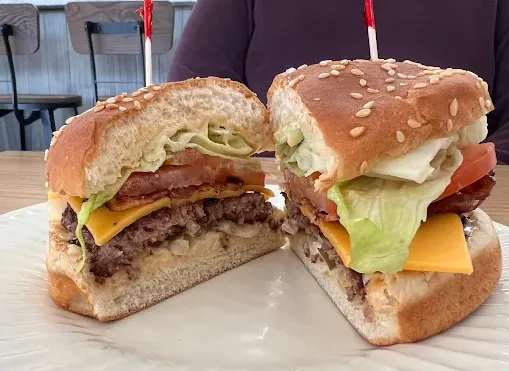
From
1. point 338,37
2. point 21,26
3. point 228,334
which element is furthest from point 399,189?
point 21,26

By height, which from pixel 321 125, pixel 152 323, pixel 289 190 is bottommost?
pixel 152 323

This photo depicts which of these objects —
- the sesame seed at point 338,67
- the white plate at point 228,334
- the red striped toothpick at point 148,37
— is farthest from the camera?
the red striped toothpick at point 148,37

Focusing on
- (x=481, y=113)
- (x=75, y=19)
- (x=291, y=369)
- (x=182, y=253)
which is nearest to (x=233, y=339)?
(x=291, y=369)

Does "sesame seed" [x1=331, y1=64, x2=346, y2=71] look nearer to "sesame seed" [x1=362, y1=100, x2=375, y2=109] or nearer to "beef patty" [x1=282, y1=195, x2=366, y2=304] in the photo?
"sesame seed" [x1=362, y1=100, x2=375, y2=109]

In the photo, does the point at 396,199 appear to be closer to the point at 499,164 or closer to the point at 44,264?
the point at 44,264

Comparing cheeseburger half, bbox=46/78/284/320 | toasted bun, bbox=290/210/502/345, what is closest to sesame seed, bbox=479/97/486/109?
toasted bun, bbox=290/210/502/345

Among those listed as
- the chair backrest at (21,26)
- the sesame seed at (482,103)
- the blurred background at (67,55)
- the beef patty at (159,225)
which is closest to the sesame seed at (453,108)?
the sesame seed at (482,103)

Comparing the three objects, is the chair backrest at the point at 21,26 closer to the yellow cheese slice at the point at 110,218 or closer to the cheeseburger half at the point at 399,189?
the yellow cheese slice at the point at 110,218

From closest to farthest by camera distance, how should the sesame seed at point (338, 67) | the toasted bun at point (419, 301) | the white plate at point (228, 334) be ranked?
the white plate at point (228, 334) → the toasted bun at point (419, 301) → the sesame seed at point (338, 67)
